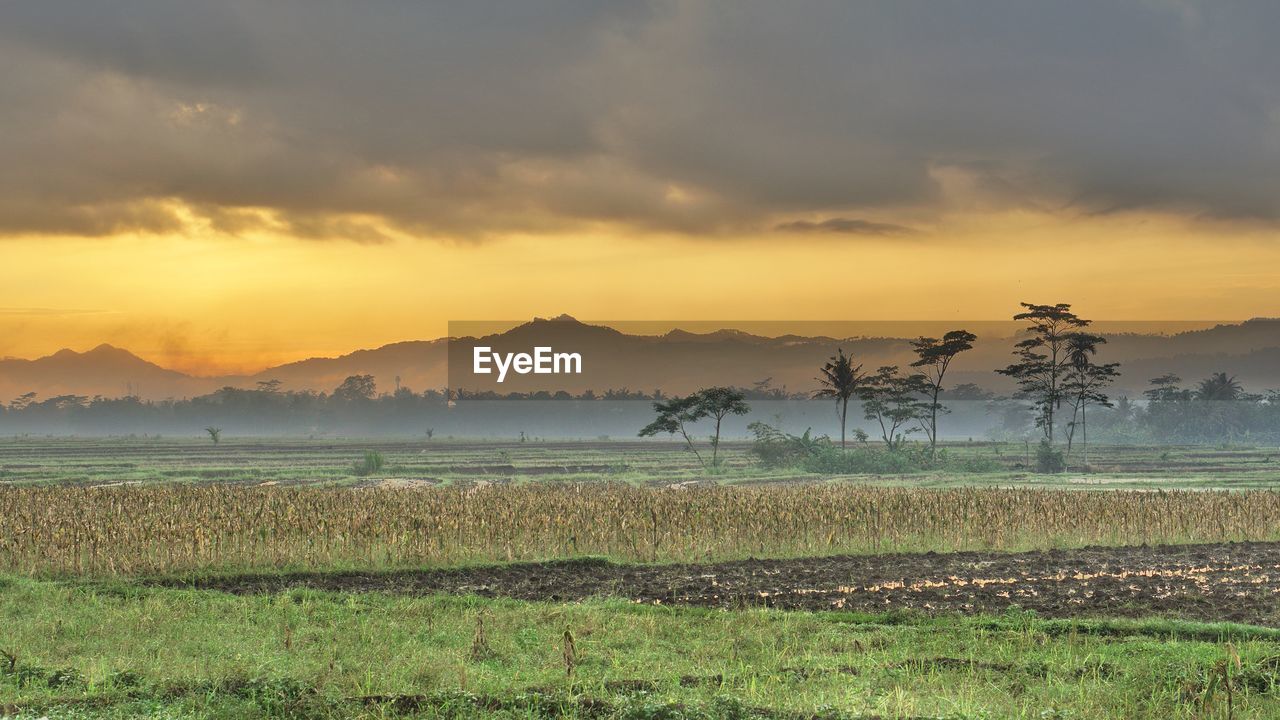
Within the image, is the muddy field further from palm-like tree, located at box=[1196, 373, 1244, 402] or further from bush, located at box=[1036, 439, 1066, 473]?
palm-like tree, located at box=[1196, 373, 1244, 402]

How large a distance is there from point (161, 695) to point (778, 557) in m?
16.9

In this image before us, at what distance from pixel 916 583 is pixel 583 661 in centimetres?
1049

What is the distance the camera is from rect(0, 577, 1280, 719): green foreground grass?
34.1 feet

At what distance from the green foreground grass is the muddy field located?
6.25 ft

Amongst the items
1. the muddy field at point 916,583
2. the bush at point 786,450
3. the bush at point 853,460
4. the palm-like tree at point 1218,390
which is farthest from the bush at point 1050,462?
the palm-like tree at point 1218,390

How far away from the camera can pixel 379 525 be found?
2461 centimetres

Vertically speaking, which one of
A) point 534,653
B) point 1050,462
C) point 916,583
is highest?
point 534,653

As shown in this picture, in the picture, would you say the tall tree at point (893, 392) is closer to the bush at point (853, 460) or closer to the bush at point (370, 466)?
the bush at point (853, 460)

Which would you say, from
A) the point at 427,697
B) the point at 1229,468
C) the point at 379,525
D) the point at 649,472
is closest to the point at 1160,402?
the point at 1229,468

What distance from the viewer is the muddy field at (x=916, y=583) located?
59.9 feet

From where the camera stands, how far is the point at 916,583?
69.5 feet

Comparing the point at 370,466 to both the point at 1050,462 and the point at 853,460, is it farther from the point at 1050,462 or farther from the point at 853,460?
the point at 1050,462

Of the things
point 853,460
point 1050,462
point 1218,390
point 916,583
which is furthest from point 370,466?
point 1218,390

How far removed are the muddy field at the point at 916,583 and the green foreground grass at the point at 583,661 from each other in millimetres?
1906
